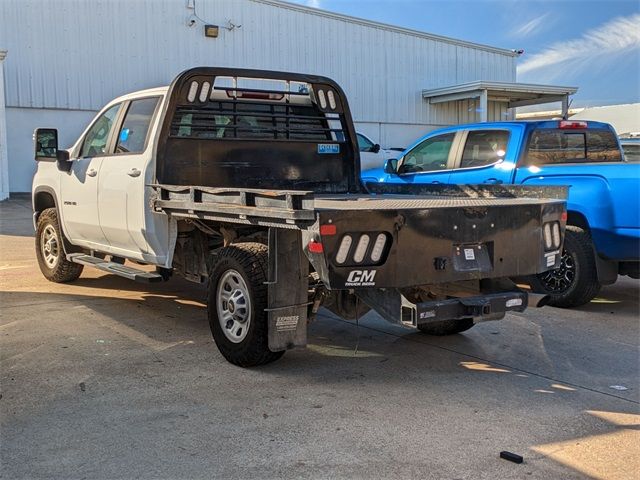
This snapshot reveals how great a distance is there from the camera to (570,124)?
798 centimetres

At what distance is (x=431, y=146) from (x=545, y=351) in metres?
3.84

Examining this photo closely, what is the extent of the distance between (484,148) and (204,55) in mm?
15281

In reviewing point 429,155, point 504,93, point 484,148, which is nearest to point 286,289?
Answer: point 484,148

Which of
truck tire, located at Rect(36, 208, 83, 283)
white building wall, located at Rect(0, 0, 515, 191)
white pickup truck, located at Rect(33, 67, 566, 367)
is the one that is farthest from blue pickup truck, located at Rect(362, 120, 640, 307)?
white building wall, located at Rect(0, 0, 515, 191)

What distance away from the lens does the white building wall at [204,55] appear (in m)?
18.7

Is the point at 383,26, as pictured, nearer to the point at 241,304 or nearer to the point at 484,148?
the point at 484,148

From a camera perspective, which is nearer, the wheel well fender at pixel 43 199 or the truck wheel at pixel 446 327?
the truck wheel at pixel 446 327

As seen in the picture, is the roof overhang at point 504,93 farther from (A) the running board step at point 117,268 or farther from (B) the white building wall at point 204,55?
(A) the running board step at point 117,268

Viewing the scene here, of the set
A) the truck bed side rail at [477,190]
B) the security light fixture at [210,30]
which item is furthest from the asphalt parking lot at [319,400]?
the security light fixture at [210,30]

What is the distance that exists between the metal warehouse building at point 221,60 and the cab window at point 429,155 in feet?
40.3

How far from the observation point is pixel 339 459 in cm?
354

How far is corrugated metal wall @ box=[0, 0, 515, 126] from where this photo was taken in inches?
738

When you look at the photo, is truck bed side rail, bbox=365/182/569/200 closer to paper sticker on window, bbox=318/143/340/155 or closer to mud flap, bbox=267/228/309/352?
paper sticker on window, bbox=318/143/340/155

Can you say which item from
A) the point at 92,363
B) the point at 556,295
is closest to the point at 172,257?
the point at 92,363
